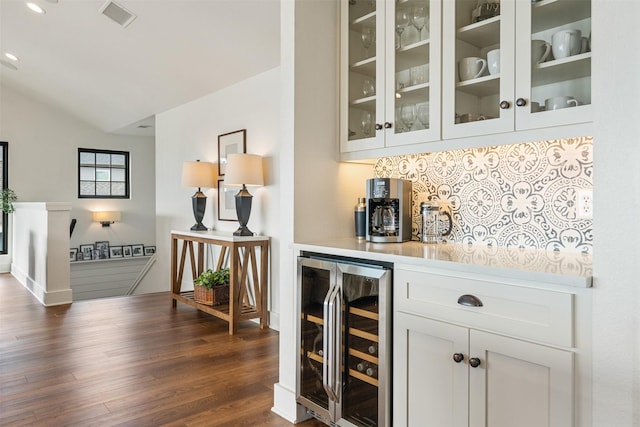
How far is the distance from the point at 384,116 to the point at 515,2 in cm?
73

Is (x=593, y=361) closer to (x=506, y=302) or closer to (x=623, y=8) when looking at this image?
(x=506, y=302)

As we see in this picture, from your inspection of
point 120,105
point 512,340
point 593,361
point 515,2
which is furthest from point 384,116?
point 120,105

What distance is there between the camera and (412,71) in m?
2.08

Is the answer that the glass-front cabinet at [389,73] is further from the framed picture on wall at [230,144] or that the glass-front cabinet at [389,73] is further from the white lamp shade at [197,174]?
the white lamp shade at [197,174]

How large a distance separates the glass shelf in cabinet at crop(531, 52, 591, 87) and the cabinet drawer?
0.78 meters

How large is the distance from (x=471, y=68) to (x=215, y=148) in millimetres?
3724

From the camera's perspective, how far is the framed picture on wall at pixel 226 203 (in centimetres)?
482

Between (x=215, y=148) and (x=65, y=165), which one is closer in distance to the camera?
(x=215, y=148)

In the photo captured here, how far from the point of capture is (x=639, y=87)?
1236 millimetres

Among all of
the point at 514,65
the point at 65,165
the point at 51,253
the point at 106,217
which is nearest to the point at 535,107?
the point at 514,65

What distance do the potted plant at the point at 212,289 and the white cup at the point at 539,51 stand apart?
344 cm

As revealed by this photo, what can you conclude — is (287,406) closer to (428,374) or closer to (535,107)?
(428,374)

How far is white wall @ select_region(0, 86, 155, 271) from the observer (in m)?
7.16

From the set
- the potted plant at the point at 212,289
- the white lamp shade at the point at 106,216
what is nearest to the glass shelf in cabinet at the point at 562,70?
the potted plant at the point at 212,289
